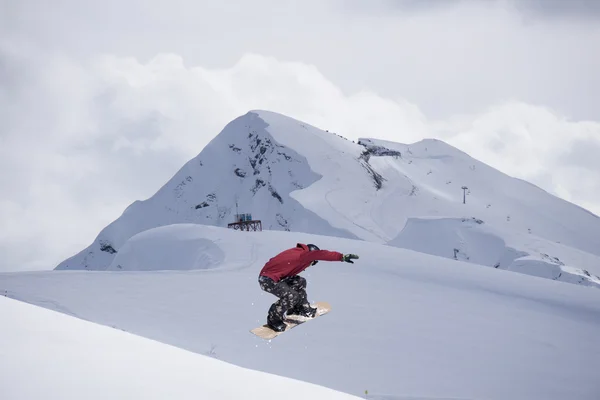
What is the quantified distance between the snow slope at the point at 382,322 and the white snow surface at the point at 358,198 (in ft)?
145

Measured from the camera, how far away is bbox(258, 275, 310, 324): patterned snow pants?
965cm

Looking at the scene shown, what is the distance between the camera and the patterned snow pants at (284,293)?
31.7 feet

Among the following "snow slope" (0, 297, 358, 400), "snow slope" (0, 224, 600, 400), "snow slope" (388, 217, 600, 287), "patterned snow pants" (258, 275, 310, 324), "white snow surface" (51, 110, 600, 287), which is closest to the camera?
"snow slope" (0, 297, 358, 400)

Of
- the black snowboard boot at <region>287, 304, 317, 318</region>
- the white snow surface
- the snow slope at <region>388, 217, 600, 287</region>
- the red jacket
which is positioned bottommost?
the black snowboard boot at <region>287, 304, 317, 318</region>

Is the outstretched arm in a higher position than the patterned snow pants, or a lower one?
higher

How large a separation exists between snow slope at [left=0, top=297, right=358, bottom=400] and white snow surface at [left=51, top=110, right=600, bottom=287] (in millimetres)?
59224

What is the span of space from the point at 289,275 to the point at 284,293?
34 cm

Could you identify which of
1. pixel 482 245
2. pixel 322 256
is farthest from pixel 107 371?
pixel 482 245

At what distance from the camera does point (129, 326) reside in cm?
1377

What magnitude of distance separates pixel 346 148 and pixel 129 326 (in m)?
114

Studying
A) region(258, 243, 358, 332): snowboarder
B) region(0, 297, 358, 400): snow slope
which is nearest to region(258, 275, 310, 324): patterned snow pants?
region(258, 243, 358, 332): snowboarder

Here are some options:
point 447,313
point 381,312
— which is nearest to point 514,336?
point 447,313

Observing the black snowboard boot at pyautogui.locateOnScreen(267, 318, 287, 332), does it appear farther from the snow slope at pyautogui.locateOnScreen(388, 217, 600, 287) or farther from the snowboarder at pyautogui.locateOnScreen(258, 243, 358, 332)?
the snow slope at pyautogui.locateOnScreen(388, 217, 600, 287)

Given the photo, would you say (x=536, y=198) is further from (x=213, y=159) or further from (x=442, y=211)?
(x=213, y=159)
